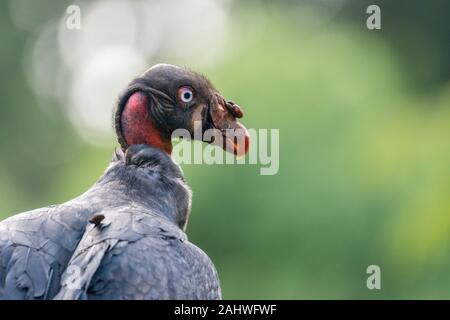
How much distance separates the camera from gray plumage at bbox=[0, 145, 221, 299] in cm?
733

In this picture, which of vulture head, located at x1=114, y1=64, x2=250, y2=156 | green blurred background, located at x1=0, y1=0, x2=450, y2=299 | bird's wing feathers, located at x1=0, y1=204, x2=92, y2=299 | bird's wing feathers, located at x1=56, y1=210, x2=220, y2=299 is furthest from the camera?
green blurred background, located at x1=0, y1=0, x2=450, y2=299

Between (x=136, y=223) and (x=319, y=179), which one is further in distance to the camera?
(x=319, y=179)

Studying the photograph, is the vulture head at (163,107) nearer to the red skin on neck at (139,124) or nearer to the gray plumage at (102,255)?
the red skin on neck at (139,124)

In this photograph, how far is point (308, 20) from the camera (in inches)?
1205

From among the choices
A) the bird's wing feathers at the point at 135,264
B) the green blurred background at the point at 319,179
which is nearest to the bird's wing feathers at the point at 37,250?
the bird's wing feathers at the point at 135,264

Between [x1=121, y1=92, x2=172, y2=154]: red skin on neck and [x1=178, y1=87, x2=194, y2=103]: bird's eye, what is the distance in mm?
269

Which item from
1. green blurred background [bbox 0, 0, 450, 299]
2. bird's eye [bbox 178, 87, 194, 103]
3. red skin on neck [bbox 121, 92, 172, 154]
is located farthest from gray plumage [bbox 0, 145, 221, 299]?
green blurred background [bbox 0, 0, 450, 299]

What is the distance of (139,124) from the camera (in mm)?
8875

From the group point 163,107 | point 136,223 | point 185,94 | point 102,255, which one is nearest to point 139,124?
point 163,107

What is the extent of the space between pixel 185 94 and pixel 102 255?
2002 mm

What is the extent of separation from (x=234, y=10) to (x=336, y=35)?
634 cm

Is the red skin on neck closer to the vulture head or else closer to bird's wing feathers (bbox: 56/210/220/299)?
the vulture head

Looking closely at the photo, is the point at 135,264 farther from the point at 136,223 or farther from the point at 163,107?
the point at 163,107

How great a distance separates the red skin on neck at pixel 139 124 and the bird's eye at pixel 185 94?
27 cm
